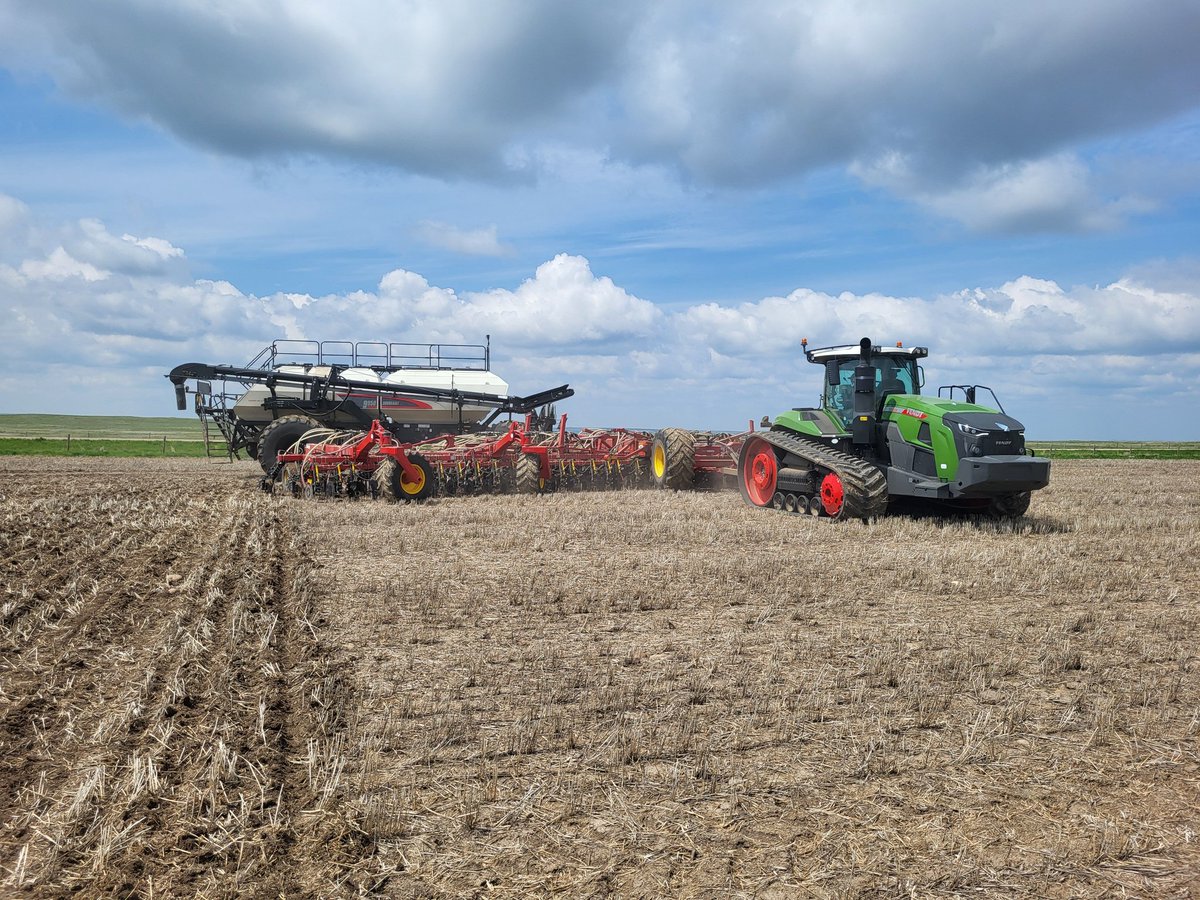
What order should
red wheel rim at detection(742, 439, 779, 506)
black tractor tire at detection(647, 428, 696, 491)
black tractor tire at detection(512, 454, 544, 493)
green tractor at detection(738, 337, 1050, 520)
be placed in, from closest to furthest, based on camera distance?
1. green tractor at detection(738, 337, 1050, 520)
2. red wheel rim at detection(742, 439, 779, 506)
3. black tractor tire at detection(512, 454, 544, 493)
4. black tractor tire at detection(647, 428, 696, 491)

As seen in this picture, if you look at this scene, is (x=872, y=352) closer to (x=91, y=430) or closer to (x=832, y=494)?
(x=832, y=494)

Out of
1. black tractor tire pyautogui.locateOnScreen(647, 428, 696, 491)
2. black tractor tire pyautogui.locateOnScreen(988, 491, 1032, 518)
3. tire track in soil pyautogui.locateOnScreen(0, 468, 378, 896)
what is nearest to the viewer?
tire track in soil pyautogui.locateOnScreen(0, 468, 378, 896)

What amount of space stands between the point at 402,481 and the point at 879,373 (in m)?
7.81

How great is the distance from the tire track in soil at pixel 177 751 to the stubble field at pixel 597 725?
0.02 metres

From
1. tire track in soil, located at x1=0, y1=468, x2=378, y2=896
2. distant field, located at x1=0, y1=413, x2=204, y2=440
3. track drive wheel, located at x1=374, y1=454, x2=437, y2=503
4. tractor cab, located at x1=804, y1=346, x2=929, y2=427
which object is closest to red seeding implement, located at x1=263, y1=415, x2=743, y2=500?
track drive wheel, located at x1=374, y1=454, x2=437, y2=503

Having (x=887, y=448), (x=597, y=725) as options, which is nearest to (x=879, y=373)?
(x=887, y=448)

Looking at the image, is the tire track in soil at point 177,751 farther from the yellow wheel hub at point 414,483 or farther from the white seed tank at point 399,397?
the white seed tank at point 399,397

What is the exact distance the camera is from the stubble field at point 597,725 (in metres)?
3.21

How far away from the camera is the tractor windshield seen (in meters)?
12.8

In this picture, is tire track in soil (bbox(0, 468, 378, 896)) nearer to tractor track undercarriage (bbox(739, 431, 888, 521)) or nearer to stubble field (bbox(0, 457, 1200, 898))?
stubble field (bbox(0, 457, 1200, 898))

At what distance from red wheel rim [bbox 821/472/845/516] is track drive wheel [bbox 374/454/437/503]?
21.9 feet

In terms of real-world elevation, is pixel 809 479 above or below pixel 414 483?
above

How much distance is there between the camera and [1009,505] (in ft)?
40.7

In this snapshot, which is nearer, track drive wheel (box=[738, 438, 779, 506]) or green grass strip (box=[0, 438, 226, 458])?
track drive wheel (box=[738, 438, 779, 506])
